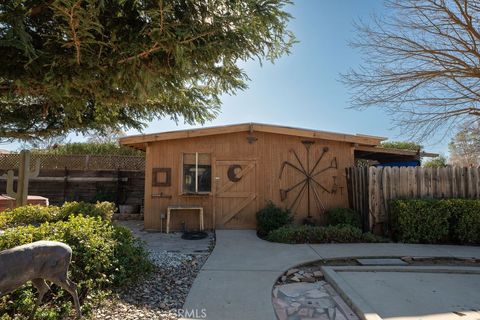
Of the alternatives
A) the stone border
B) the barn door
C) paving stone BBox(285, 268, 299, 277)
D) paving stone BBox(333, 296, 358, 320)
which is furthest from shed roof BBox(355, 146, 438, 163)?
paving stone BBox(333, 296, 358, 320)

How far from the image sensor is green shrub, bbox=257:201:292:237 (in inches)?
301

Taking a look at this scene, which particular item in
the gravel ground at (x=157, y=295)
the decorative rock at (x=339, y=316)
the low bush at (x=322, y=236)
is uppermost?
the low bush at (x=322, y=236)

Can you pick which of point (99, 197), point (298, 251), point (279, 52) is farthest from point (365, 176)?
point (99, 197)

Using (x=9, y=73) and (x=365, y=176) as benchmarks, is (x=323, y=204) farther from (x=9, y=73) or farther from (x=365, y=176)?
(x=9, y=73)

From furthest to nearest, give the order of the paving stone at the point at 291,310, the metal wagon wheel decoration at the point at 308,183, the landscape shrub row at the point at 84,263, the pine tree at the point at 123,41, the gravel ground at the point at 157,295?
1. the metal wagon wheel decoration at the point at 308,183
2. the paving stone at the point at 291,310
3. the gravel ground at the point at 157,295
4. the landscape shrub row at the point at 84,263
5. the pine tree at the point at 123,41

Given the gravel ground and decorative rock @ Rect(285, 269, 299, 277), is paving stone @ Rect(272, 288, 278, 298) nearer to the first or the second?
decorative rock @ Rect(285, 269, 299, 277)

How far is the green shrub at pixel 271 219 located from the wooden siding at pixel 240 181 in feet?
2.20

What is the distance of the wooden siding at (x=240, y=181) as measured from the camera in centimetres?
852

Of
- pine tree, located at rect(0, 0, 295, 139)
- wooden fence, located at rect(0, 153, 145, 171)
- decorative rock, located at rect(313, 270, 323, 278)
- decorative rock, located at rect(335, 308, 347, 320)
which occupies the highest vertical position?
pine tree, located at rect(0, 0, 295, 139)

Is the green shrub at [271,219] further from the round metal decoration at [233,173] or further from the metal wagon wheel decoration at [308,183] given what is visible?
the round metal decoration at [233,173]

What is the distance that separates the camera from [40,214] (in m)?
6.13

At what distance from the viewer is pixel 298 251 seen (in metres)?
5.88

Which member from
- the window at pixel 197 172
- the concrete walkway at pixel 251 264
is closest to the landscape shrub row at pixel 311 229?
the concrete walkway at pixel 251 264

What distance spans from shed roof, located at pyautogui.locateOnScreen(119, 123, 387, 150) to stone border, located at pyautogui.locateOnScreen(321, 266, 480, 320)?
414 centimetres
